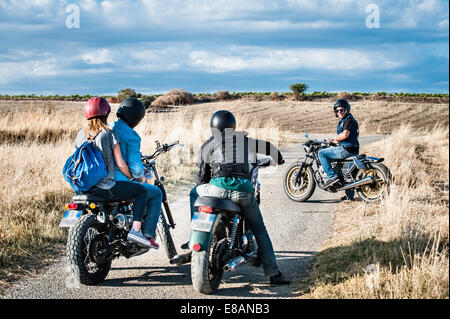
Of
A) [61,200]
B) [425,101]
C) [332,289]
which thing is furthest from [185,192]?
[425,101]

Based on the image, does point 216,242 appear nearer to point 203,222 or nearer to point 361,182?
point 203,222

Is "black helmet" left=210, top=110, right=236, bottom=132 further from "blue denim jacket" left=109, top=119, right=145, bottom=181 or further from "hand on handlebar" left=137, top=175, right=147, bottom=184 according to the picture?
"hand on handlebar" left=137, top=175, right=147, bottom=184

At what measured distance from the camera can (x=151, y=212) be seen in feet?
17.7

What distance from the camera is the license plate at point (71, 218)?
4996 millimetres

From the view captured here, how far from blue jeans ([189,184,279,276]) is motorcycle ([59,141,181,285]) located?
816 millimetres

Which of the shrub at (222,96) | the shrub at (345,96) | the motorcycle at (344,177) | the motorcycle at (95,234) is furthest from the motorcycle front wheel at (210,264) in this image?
the shrub at (345,96)

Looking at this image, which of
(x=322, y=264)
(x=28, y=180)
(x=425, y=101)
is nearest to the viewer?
(x=322, y=264)

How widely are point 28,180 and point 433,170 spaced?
396 inches

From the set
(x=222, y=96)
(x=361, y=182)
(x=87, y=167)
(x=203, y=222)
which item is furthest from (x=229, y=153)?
(x=222, y=96)

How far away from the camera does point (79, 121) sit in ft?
66.2

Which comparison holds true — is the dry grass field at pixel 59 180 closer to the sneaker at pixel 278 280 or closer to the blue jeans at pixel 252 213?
the sneaker at pixel 278 280

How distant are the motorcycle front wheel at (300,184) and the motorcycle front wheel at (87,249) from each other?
210 inches

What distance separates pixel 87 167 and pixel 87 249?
2.65 feet

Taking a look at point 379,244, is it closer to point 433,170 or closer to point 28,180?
point 28,180
